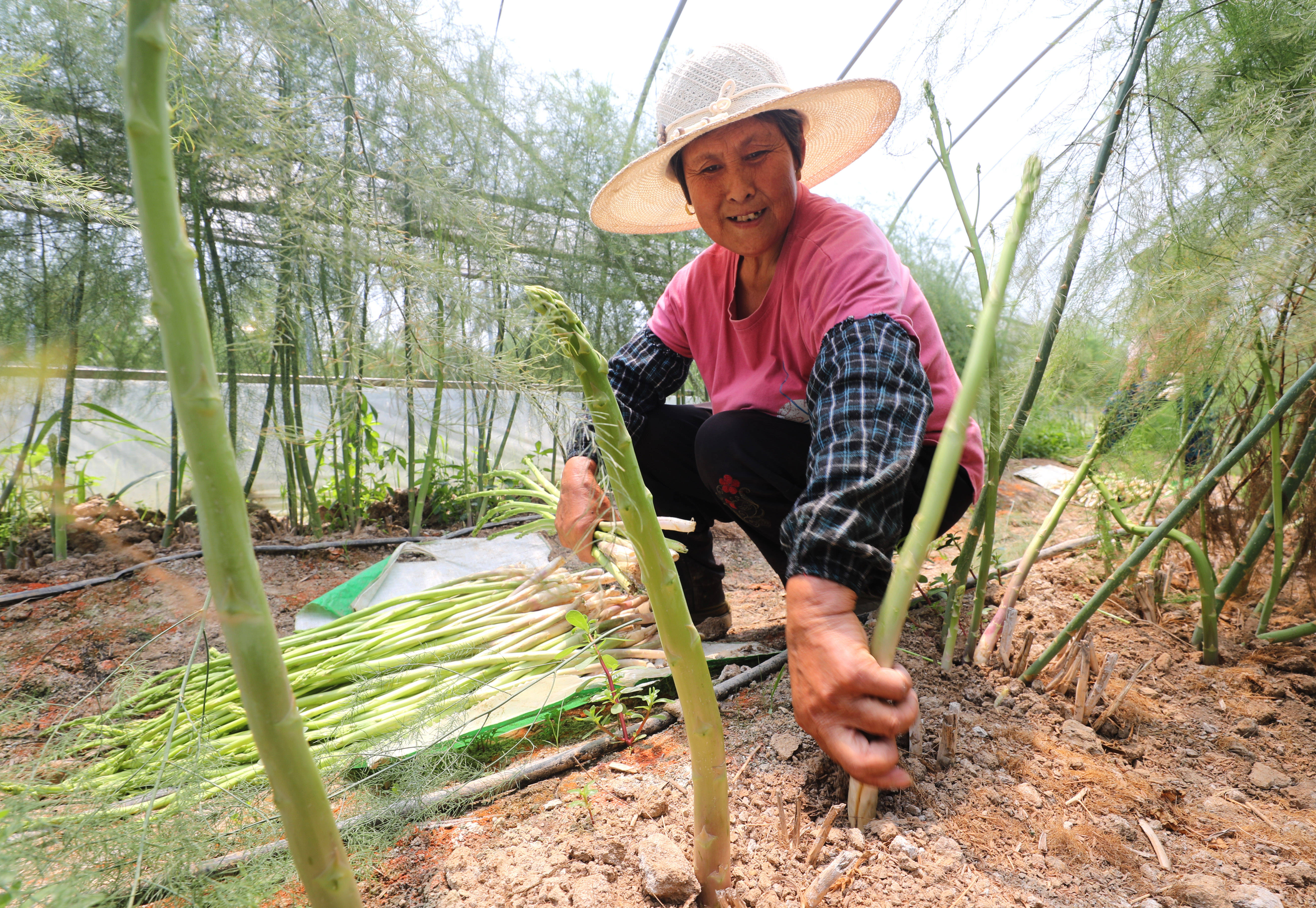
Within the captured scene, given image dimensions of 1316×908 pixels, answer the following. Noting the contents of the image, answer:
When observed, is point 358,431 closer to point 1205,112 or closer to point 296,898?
point 296,898

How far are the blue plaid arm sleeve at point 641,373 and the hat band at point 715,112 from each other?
55 cm

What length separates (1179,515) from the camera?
1235 millimetres

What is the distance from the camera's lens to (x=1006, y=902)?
82 centimetres

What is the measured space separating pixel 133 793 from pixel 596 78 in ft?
12.2

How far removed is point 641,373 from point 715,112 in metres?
0.69

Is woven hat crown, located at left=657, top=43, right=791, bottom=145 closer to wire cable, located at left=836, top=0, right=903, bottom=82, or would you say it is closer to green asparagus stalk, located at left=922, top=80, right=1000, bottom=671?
green asparagus stalk, located at left=922, top=80, right=1000, bottom=671

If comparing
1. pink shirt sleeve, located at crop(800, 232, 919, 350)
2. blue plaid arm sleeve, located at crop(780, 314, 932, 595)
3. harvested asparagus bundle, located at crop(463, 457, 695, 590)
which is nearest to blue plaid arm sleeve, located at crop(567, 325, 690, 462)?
harvested asparagus bundle, located at crop(463, 457, 695, 590)

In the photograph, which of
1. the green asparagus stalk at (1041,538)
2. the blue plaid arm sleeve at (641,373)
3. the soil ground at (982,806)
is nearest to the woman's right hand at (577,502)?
the blue plaid arm sleeve at (641,373)

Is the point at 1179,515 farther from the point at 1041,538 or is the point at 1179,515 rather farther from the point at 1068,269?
the point at 1068,269

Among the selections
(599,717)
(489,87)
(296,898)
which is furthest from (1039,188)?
(489,87)

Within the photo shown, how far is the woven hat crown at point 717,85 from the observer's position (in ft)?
4.70

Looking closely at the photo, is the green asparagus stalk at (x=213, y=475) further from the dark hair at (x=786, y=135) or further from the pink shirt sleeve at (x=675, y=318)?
the pink shirt sleeve at (x=675, y=318)

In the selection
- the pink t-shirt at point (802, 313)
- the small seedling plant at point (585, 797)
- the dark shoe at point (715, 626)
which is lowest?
the dark shoe at point (715, 626)

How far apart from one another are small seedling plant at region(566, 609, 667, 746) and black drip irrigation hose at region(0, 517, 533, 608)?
0.98 m
